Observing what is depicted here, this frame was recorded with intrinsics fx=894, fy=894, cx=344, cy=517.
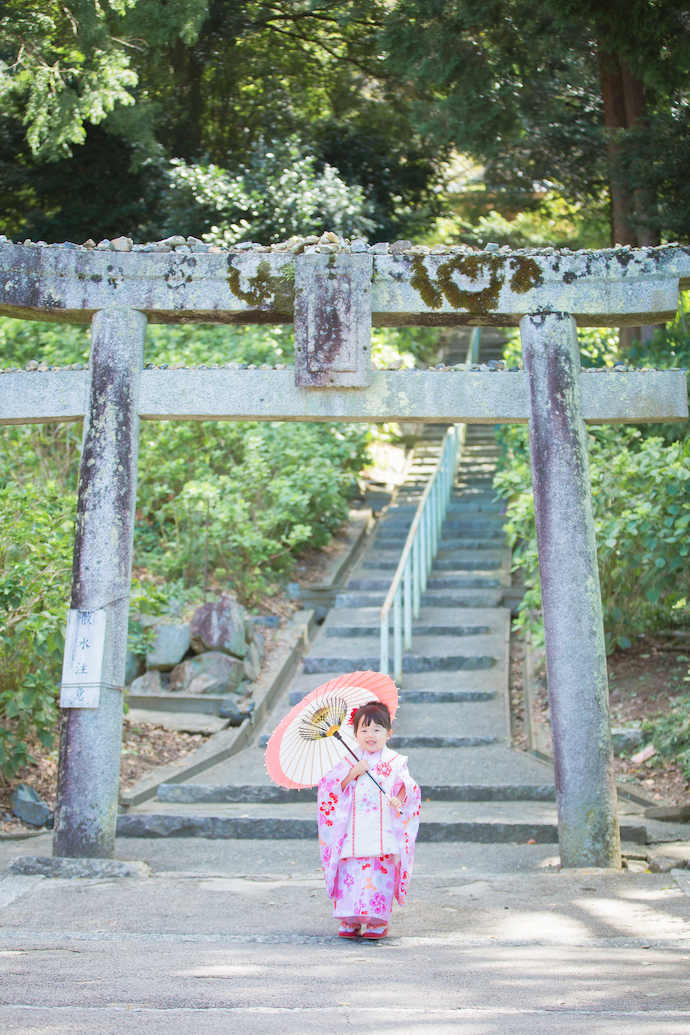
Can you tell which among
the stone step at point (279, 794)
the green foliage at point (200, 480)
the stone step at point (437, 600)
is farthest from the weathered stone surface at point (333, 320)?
the stone step at point (437, 600)

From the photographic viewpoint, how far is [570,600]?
5059 mm

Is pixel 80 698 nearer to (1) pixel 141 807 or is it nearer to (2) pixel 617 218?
(1) pixel 141 807

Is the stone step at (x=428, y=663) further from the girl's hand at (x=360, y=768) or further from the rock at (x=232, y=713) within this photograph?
the girl's hand at (x=360, y=768)

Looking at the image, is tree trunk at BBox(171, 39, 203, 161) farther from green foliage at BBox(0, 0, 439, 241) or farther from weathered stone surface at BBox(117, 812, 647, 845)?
weathered stone surface at BBox(117, 812, 647, 845)

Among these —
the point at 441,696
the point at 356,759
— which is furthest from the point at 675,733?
the point at 356,759

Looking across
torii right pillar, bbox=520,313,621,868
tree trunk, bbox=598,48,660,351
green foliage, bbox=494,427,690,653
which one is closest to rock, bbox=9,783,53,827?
torii right pillar, bbox=520,313,621,868

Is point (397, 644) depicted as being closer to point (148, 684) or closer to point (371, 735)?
point (148, 684)

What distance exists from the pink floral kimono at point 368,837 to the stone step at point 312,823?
6.63ft

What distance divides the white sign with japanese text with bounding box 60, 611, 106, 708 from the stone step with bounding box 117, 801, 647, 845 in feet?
4.62

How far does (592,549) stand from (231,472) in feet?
19.3

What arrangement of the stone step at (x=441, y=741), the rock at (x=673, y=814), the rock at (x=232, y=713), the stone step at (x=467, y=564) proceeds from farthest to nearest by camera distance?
the stone step at (x=467, y=564), the rock at (x=232, y=713), the stone step at (x=441, y=741), the rock at (x=673, y=814)

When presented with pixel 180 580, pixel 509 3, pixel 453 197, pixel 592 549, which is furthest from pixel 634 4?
pixel 453 197

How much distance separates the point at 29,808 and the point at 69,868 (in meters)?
1.41

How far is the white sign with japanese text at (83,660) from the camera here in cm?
498
